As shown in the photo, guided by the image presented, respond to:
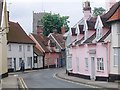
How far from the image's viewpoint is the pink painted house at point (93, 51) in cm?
3712

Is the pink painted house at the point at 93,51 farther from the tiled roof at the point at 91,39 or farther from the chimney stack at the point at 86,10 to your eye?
the chimney stack at the point at 86,10

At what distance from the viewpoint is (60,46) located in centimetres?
8925

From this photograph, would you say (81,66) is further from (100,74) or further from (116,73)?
(116,73)

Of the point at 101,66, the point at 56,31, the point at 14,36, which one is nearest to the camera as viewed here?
the point at 101,66

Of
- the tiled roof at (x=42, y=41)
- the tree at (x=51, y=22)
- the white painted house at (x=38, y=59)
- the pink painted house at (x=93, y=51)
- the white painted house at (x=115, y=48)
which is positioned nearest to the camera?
the white painted house at (x=115, y=48)

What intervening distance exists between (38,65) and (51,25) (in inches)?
952

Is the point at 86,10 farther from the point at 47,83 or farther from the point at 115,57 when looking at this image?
the point at 47,83

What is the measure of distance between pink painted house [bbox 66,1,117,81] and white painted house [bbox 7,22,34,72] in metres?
18.4

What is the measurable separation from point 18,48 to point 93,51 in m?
30.3

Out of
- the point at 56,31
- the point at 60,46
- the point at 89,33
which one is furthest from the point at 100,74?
the point at 56,31

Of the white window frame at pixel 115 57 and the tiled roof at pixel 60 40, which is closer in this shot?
the white window frame at pixel 115 57

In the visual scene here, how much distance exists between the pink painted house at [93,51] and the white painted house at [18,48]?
18.4m

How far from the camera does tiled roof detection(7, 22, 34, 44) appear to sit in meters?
65.8

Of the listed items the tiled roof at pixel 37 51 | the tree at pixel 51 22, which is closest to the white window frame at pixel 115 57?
the tiled roof at pixel 37 51
